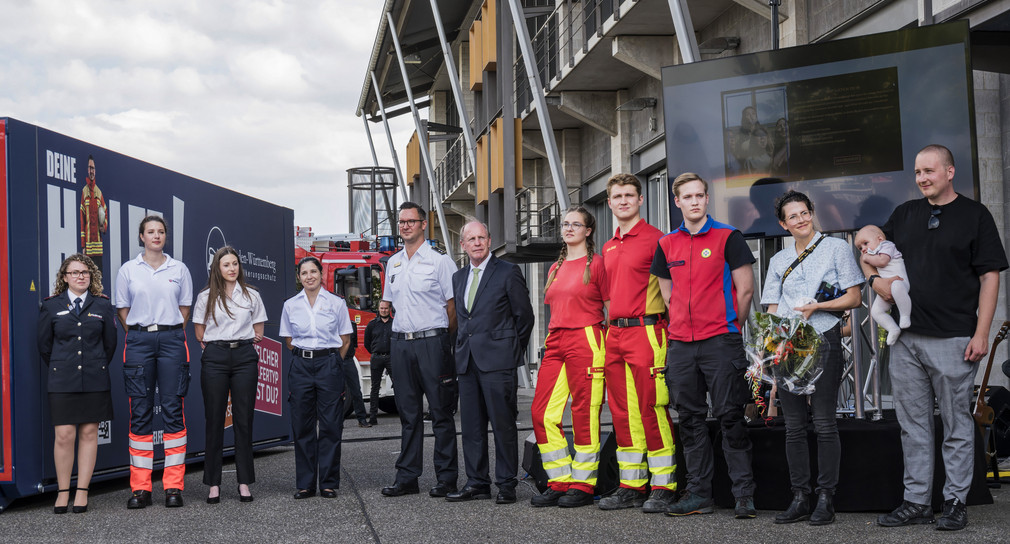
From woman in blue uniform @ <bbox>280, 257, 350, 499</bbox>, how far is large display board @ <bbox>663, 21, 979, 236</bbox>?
10.2ft

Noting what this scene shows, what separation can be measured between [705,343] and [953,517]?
159cm

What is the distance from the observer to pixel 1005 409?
765cm

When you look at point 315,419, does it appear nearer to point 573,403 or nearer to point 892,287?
point 573,403

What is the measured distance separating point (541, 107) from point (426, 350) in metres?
→ 8.59

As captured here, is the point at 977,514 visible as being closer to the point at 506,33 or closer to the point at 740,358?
the point at 740,358

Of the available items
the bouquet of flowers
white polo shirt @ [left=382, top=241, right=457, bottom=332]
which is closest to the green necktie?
white polo shirt @ [left=382, top=241, right=457, bottom=332]

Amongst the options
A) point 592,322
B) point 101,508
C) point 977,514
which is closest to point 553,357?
point 592,322

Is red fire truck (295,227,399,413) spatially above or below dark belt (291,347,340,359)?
above

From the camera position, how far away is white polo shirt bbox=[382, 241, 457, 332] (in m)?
7.40

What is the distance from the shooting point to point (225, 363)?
7.30m

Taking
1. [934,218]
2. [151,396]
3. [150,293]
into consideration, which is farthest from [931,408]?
[150,293]

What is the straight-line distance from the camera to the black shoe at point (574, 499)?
6.60m

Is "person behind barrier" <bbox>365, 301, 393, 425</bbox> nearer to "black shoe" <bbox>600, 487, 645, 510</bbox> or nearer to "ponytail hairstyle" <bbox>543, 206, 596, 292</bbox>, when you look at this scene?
"ponytail hairstyle" <bbox>543, 206, 596, 292</bbox>

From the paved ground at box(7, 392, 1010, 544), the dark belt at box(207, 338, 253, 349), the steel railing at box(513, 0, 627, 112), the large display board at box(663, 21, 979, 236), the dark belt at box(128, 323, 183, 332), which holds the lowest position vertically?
the paved ground at box(7, 392, 1010, 544)
